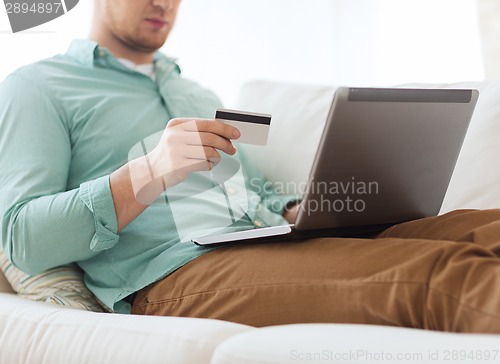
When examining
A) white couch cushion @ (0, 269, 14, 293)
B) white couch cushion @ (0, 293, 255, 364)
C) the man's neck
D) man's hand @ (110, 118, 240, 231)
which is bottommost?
white couch cushion @ (0, 269, 14, 293)

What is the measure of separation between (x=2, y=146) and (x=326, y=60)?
181 cm

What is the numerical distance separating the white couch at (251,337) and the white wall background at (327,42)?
3.36 ft

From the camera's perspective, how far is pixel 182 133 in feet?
3.35

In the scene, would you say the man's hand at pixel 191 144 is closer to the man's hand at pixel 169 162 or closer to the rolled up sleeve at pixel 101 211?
the man's hand at pixel 169 162

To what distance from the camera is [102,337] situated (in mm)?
900

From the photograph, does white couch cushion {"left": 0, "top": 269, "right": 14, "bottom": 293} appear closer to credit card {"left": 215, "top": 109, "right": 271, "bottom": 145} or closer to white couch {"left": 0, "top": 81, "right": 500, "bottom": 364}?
white couch {"left": 0, "top": 81, "right": 500, "bottom": 364}

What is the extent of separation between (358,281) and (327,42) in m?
2.01

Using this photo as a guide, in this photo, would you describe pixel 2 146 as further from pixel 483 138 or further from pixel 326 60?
pixel 326 60

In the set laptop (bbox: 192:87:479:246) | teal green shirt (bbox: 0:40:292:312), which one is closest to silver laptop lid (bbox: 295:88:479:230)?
laptop (bbox: 192:87:479:246)

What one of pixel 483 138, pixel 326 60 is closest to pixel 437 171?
pixel 483 138

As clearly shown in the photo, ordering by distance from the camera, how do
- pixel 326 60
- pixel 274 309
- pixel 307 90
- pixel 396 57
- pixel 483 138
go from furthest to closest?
pixel 326 60 < pixel 396 57 < pixel 307 90 < pixel 483 138 < pixel 274 309

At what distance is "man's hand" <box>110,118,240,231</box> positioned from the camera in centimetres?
102

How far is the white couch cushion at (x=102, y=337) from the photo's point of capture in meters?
0.84

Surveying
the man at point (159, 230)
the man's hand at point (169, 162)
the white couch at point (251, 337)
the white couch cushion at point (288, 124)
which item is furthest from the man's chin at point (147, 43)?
the white couch at point (251, 337)
